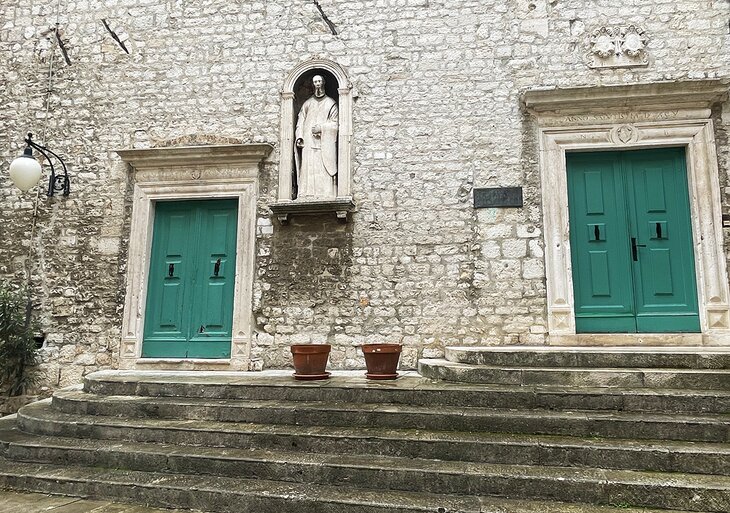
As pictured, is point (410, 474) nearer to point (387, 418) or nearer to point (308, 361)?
point (387, 418)

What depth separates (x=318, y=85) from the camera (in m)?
6.17

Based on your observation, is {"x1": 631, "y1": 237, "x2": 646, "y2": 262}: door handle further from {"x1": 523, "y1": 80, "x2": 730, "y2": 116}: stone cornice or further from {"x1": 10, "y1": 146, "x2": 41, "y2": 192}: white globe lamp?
{"x1": 10, "y1": 146, "x2": 41, "y2": 192}: white globe lamp

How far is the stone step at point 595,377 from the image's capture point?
3.83 meters

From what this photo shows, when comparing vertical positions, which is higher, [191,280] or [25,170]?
[25,170]

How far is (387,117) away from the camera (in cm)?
611

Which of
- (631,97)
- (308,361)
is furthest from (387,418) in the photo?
(631,97)

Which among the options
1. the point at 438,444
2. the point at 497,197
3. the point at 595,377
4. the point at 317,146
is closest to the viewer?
the point at 438,444

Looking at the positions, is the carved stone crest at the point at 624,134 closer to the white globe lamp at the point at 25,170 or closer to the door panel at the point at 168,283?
the door panel at the point at 168,283

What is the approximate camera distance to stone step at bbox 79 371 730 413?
3.63 metres

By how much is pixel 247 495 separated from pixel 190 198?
4114 millimetres

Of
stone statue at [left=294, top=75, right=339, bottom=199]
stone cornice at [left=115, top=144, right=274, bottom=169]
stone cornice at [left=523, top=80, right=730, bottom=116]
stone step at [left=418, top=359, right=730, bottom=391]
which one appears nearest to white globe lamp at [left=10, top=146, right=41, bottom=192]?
stone cornice at [left=115, top=144, right=274, bottom=169]

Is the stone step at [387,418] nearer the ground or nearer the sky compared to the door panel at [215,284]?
nearer the ground

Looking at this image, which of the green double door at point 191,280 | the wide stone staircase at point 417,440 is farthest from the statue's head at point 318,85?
the wide stone staircase at point 417,440

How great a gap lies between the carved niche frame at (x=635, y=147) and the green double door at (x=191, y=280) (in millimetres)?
3727
